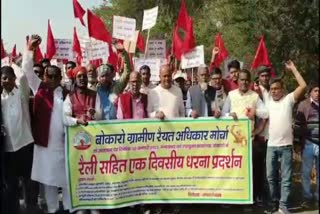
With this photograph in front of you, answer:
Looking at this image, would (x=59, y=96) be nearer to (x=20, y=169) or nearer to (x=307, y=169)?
(x=20, y=169)

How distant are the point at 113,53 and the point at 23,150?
19.4ft

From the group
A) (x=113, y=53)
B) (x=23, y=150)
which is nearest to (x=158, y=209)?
(x=23, y=150)

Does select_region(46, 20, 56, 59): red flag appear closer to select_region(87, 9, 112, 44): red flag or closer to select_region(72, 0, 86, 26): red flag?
select_region(87, 9, 112, 44): red flag

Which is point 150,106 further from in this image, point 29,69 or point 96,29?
point 96,29

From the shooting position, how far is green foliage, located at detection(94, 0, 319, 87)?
6.04m

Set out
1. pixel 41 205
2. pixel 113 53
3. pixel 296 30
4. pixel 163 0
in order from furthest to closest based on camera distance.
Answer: pixel 163 0 < pixel 113 53 < pixel 296 30 < pixel 41 205

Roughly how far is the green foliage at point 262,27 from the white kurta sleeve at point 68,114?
7.66 ft

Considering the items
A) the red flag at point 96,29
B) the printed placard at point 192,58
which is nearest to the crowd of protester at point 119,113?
the printed placard at point 192,58

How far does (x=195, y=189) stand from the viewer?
19.4 feet

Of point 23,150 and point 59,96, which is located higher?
point 59,96

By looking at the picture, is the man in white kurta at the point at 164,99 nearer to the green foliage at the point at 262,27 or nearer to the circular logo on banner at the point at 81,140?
the circular logo on banner at the point at 81,140

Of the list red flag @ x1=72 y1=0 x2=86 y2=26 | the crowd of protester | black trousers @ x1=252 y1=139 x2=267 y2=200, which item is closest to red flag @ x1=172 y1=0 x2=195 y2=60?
red flag @ x1=72 y1=0 x2=86 y2=26

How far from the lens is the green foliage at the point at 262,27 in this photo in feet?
19.8

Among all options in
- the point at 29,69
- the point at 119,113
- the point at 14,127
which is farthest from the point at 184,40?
the point at 14,127
